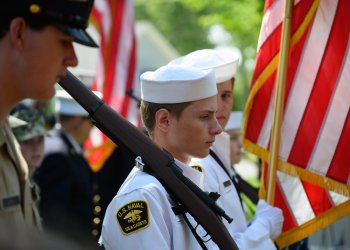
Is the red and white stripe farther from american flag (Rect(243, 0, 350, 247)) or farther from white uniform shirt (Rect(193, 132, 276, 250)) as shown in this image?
white uniform shirt (Rect(193, 132, 276, 250))

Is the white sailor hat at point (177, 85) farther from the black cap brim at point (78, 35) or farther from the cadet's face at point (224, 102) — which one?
the black cap brim at point (78, 35)

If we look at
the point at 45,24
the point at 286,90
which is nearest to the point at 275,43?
the point at 286,90

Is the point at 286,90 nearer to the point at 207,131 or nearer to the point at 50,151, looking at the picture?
the point at 207,131

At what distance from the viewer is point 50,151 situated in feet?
20.7

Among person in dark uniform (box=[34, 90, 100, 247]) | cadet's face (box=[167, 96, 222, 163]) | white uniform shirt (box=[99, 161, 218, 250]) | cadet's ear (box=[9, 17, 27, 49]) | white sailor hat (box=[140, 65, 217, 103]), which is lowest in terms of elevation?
person in dark uniform (box=[34, 90, 100, 247])

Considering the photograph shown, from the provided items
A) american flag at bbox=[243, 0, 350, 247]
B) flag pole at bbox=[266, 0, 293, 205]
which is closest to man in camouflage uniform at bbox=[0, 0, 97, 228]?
flag pole at bbox=[266, 0, 293, 205]

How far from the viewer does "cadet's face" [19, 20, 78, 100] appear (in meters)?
2.00

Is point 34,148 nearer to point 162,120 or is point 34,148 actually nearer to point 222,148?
point 222,148

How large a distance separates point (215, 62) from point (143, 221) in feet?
4.81

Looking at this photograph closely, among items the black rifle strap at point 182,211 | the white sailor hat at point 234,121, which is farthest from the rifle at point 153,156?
the white sailor hat at point 234,121

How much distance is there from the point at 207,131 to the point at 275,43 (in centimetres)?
155

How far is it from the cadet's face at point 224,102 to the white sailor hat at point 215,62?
1.4 inches

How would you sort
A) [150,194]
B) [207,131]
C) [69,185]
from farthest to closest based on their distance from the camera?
[69,185] → [207,131] → [150,194]

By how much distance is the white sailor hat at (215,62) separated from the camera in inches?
165
